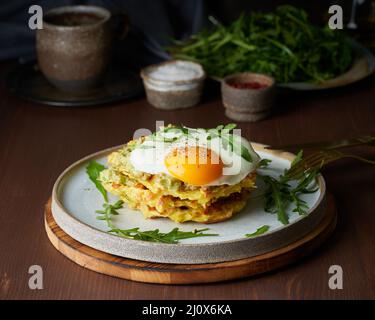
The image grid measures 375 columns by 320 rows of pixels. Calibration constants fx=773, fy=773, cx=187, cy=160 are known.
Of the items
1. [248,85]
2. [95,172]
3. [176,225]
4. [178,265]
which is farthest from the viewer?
[248,85]

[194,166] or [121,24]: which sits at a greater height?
[194,166]

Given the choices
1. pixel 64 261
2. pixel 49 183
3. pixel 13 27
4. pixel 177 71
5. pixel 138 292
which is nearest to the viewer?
pixel 138 292

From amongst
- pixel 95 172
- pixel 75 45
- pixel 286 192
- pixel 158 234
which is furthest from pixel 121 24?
pixel 158 234

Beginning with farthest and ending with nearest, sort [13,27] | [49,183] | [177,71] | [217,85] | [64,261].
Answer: [13,27] → [217,85] → [177,71] → [49,183] → [64,261]

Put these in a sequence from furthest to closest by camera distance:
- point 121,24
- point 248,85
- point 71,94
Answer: point 121,24, point 71,94, point 248,85

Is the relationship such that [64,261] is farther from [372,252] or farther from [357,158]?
[357,158]

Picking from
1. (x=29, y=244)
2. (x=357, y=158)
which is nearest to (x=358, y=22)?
(x=357, y=158)

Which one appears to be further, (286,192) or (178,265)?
(286,192)

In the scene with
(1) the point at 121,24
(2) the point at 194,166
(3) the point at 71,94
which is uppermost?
(2) the point at 194,166

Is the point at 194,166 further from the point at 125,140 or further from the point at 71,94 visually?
the point at 71,94
